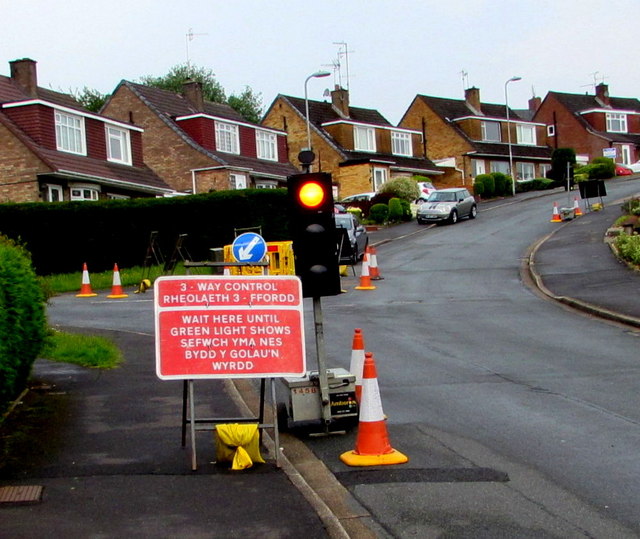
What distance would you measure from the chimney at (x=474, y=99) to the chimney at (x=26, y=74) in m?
46.9

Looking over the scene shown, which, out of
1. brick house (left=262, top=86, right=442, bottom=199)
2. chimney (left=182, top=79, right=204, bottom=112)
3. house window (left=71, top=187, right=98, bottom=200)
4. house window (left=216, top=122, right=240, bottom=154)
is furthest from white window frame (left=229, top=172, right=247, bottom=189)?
brick house (left=262, top=86, right=442, bottom=199)

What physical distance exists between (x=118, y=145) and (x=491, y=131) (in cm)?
4295

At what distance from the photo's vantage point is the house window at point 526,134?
82625 mm

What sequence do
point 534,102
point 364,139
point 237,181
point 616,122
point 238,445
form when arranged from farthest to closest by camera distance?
1. point 534,102
2. point 616,122
3. point 364,139
4. point 237,181
5. point 238,445

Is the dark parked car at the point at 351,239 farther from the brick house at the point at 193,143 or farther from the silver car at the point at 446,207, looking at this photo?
the brick house at the point at 193,143

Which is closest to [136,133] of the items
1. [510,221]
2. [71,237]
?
[71,237]

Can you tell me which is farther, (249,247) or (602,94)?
(602,94)

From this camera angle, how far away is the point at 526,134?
83500 mm

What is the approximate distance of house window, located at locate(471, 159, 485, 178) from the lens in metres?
75.6

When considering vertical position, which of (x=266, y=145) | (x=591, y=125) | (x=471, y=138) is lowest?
(x=266, y=145)

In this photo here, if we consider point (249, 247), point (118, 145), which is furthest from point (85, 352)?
point (118, 145)

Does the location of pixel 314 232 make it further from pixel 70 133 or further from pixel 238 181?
pixel 238 181

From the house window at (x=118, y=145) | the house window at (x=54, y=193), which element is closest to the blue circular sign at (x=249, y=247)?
the house window at (x=54, y=193)

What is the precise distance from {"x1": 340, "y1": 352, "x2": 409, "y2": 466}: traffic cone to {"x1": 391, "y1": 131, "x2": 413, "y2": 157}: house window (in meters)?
64.5
